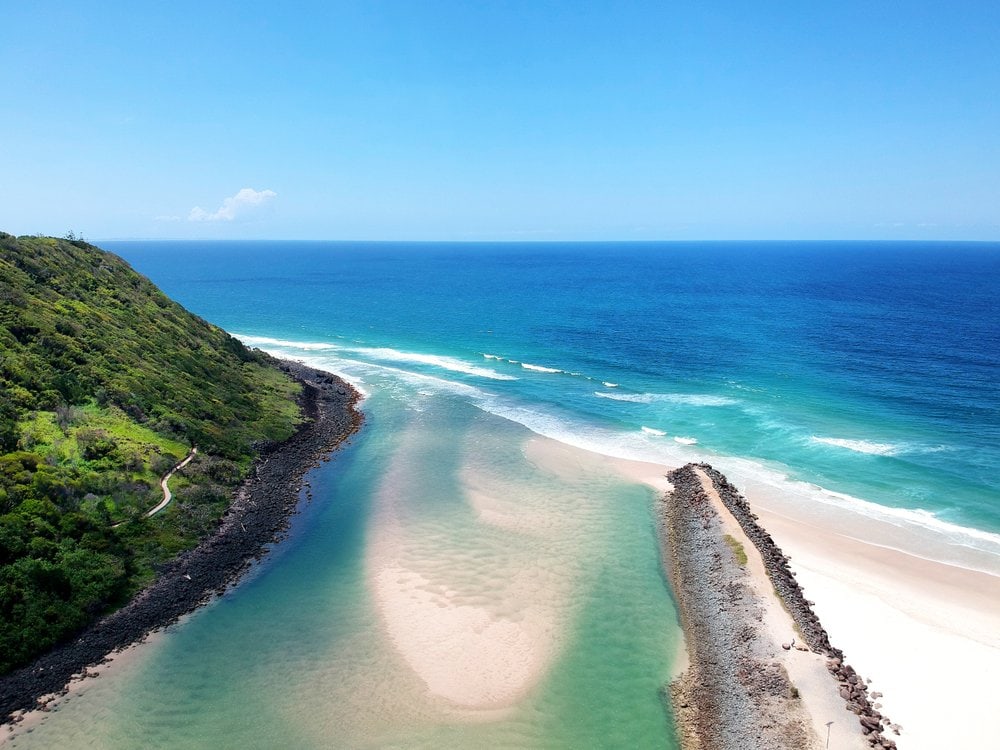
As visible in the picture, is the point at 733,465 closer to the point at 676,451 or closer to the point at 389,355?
the point at 676,451

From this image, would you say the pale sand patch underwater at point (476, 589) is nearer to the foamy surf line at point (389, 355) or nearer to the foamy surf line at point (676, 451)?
the foamy surf line at point (676, 451)

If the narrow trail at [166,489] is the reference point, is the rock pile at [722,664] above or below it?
below

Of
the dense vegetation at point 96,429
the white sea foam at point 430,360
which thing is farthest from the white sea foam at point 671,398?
the dense vegetation at point 96,429

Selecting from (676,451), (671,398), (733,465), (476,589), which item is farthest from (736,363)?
(476,589)

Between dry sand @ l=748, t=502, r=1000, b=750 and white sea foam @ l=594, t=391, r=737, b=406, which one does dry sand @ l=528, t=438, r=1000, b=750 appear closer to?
dry sand @ l=748, t=502, r=1000, b=750

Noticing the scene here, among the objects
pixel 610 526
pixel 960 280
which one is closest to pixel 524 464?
pixel 610 526

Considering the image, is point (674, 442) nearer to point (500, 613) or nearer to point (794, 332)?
point (500, 613)
